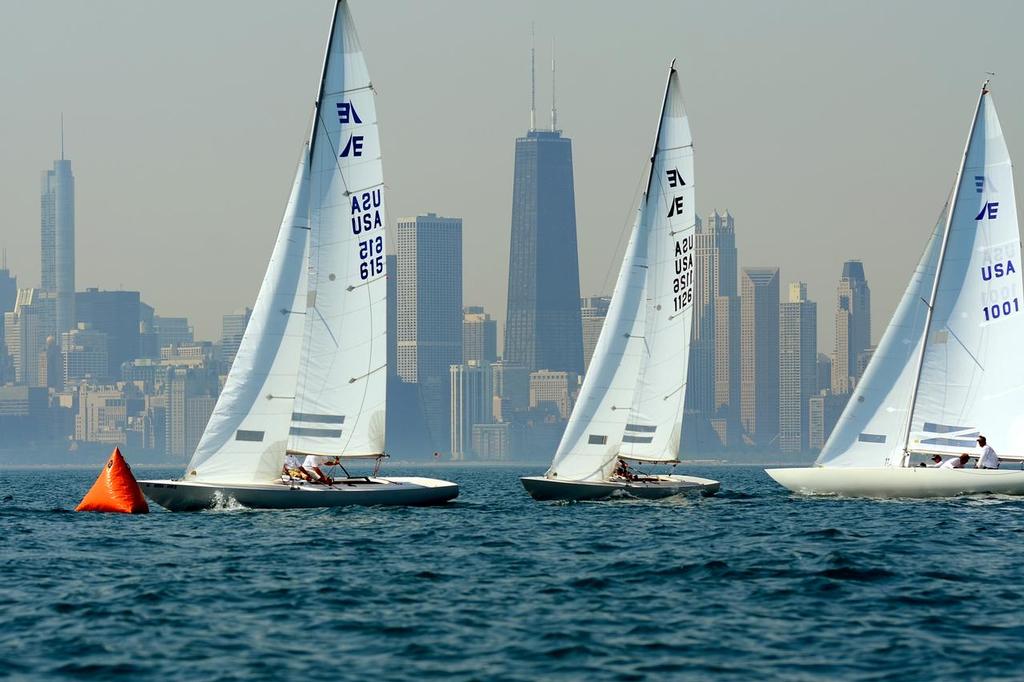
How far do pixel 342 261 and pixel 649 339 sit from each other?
30.3ft

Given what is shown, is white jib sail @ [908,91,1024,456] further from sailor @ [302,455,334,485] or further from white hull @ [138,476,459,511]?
sailor @ [302,455,334,485]

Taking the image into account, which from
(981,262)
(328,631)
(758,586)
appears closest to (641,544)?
(758,586)

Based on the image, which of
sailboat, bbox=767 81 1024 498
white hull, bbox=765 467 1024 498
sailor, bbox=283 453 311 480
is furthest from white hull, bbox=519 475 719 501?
sailor, bbox=283 453 311 480

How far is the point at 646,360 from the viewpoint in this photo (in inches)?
1768

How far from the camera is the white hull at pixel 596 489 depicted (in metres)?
42.7

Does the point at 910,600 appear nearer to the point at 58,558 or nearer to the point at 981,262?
the point at 58,558

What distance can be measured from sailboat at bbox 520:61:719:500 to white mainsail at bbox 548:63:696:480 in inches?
1.0

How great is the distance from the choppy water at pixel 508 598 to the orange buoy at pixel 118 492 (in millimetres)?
2663

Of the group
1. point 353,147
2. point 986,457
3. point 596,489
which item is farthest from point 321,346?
point 986,457

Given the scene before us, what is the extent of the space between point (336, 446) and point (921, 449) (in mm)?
15636

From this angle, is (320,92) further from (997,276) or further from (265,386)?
(997,276)

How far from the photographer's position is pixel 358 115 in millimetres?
39938

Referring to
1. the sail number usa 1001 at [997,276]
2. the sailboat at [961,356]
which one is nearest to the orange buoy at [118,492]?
the sailboat at [961,356]

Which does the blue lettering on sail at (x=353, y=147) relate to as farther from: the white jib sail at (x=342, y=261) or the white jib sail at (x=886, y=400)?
the white jib sail at (x=886, y=400)
